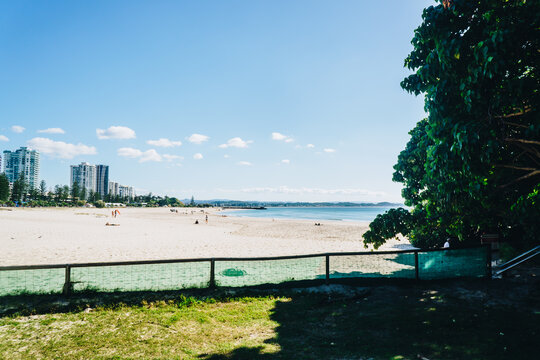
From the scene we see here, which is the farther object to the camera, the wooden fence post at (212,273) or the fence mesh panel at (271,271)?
the fence mesh panel at (271,271)

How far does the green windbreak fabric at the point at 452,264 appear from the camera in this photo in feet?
30.9

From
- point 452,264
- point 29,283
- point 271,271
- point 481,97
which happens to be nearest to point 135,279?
point 29,283

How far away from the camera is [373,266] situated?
9836mm

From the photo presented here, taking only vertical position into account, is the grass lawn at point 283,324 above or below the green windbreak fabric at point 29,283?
below

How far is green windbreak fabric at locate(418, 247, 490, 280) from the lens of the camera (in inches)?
371

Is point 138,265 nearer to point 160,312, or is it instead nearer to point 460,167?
point 160,312

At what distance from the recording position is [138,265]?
8562 millimetres

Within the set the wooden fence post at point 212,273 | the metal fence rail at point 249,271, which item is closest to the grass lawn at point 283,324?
the wooden fence post at point 212,273

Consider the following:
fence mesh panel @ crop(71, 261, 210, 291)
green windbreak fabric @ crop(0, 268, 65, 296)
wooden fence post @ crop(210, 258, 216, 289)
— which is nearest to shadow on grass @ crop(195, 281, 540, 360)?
wooden fence post @ crop(210, 258, 216, 289)

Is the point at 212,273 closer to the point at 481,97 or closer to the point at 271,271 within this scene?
the point at 271,271

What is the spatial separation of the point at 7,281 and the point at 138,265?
309cm

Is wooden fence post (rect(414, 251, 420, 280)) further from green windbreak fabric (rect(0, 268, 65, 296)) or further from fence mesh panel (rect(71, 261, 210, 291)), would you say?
green windbreak fabric (rect(0, 268, 65, 296))

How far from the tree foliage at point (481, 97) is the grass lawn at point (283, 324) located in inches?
96.3

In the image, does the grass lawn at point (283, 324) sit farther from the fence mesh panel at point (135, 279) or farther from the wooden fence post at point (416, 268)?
the wooden fence post at point (416, 268)
